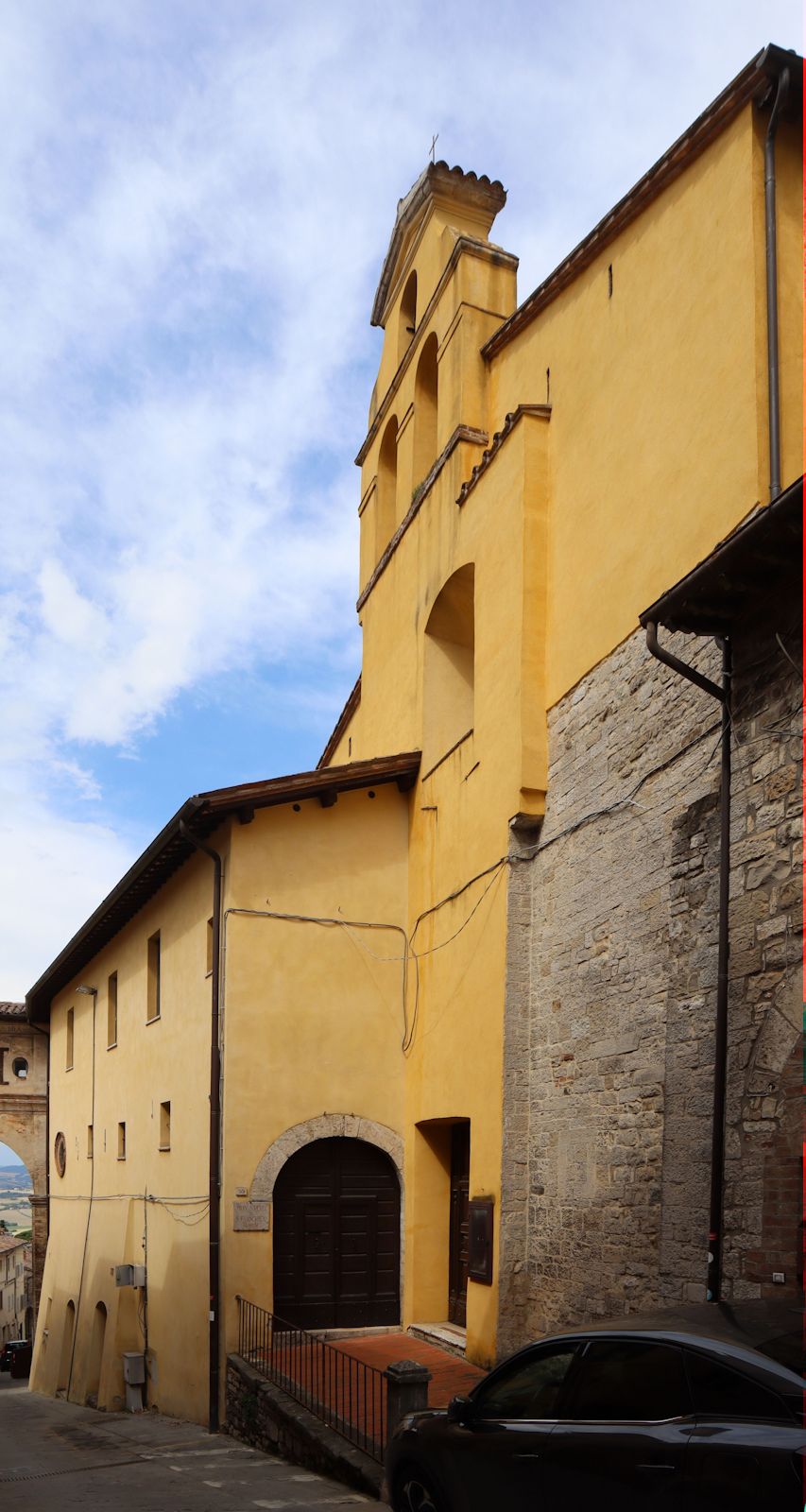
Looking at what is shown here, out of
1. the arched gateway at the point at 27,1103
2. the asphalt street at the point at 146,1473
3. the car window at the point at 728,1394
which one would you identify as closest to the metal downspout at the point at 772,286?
the car window at the point at 728,1394

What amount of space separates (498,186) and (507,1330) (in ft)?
40.1

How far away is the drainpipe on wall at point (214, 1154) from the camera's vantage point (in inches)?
476

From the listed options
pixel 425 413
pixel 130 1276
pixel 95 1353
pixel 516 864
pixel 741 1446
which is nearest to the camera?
pixel 741 1446

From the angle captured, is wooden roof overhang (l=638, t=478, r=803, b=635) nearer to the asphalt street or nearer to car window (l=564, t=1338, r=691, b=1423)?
car window (l=564, t=1338, r=691, b=1423)

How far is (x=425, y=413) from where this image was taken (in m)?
15.4

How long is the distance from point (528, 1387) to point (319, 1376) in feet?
20.3

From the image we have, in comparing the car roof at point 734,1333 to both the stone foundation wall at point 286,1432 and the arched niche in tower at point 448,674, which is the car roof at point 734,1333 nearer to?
the stone foundation wall at point 286,1432

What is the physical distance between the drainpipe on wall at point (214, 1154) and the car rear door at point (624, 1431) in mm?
8156

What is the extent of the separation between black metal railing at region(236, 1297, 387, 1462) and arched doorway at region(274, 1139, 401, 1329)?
51cm

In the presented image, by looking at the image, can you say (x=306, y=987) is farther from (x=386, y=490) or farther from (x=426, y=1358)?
(x=386, y=490)

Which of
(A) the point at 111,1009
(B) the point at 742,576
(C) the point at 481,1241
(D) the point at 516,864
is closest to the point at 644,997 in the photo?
(D) the point at 516,864

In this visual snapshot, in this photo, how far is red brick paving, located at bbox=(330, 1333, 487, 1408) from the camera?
9742 millimetres

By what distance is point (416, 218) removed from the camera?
617 inches

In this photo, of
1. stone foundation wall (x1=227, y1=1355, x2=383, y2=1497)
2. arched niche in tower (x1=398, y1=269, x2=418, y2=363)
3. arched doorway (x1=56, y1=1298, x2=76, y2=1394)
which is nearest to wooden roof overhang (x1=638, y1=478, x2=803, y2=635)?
stone foundation wall (x1=227, y1=1355, x2=383, y2=1497)
